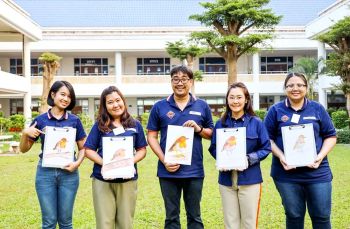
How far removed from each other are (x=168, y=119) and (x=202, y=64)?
97.9 feet

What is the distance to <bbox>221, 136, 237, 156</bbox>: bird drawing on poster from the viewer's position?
12.3 ft

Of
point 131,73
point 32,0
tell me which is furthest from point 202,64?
point 32,0

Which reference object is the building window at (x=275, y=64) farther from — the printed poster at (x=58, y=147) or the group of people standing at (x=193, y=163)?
the printed poster at (x=58, y=147)

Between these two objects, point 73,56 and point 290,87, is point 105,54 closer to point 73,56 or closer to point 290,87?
point 73,56

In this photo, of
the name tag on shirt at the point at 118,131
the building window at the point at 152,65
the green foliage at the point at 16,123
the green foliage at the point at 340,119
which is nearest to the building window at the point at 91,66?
the building window at the point at 152,65

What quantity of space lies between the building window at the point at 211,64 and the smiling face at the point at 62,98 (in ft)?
97.7

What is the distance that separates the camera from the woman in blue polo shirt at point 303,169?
12.2 feet

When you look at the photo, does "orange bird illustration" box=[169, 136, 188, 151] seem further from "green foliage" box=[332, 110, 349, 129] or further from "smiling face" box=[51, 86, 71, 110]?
"green foliage" box=[332, 110, 349, 129]

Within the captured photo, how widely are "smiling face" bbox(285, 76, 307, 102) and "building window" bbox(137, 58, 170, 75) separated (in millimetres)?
29905

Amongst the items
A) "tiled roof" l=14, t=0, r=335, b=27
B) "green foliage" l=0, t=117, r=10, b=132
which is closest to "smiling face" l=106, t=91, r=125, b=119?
"green foliage" l=0, t=117, r=10, b=132

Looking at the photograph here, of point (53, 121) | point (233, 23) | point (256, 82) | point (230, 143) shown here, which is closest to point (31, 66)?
point (256, 82)

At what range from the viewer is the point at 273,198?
23.3 ft

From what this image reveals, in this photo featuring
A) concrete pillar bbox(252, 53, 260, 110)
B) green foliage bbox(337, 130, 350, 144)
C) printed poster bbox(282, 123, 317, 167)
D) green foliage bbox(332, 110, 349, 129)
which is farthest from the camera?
concrete pillar bbox(252, 53, 260, 110)

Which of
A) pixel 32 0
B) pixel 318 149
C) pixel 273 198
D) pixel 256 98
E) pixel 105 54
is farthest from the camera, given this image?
pixel 32 0
